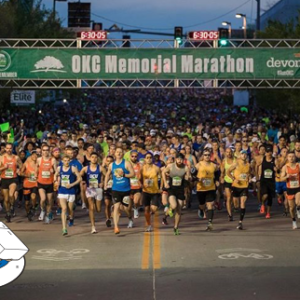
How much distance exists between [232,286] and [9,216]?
9.81 m

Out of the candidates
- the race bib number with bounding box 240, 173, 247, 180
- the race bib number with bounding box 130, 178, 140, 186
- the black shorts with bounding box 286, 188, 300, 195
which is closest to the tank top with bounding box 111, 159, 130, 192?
the race bib number with bounding box 130, 178, 140, 186

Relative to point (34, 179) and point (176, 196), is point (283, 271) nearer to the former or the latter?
point (176, 196)

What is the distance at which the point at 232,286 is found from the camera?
40.5 feet

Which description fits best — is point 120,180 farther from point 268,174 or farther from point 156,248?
point 268,174

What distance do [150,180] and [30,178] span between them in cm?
321

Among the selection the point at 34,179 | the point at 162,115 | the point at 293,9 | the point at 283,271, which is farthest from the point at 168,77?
the point at 293,9

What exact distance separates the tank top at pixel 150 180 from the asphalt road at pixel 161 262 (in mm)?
847

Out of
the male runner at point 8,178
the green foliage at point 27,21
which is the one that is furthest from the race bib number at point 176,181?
the green foliage at point 27,21

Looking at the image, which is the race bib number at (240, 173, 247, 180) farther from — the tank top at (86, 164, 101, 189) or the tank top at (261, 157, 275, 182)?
the tank top at (86, 164, 101, 189)

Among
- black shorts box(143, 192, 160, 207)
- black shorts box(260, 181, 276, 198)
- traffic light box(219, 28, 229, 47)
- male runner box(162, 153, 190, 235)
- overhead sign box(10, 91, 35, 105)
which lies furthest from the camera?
overhead sign box(10, 91, 35, 105)

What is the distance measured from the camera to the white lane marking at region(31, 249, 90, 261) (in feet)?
50.0

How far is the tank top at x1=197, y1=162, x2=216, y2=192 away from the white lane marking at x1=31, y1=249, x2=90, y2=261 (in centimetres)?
444

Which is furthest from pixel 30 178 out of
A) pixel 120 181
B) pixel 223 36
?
pixel 223 36

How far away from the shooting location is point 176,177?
62.3 ft
